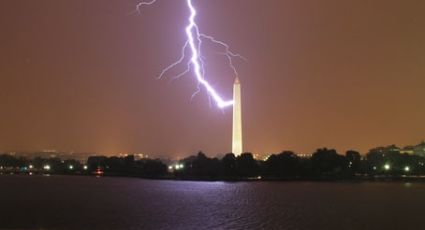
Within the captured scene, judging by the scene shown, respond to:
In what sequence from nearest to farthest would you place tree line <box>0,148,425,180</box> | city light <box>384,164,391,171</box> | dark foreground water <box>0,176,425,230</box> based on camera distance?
1. dark foreground water <box>0,176,425,230</box>
2. tree line <box>0,148,425,180</box>
3. city light <box>384,164,391,171</box>

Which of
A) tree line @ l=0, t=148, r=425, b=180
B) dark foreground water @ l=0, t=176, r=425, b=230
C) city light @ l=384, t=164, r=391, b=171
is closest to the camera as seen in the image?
dark foreground water @ l=0, t=176, r=425, b=230

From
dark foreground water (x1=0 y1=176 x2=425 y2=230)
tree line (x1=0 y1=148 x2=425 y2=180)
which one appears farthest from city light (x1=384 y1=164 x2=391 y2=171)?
dark foreground water (x1=0 y1=176 x2=425 y2=230)

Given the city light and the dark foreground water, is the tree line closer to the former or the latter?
the city light

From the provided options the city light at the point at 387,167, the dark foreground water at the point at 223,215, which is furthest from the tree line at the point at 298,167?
the dark foreground water at the point at 223,215

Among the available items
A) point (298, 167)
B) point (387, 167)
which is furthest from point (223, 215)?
point (387, 167)

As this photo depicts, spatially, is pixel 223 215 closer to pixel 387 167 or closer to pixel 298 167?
pixel 298 167

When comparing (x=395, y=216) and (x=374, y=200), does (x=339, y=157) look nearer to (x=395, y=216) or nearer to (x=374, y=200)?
(x=374, y=200)

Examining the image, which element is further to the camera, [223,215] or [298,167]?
[298,167]

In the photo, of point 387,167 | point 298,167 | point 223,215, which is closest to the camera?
point 223,215

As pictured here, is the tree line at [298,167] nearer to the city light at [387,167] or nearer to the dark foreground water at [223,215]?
the city light at [387,167]

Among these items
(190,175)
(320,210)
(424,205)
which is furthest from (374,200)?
(190,175)

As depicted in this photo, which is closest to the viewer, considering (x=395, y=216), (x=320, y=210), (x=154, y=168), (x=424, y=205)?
(x=395, y=216)
